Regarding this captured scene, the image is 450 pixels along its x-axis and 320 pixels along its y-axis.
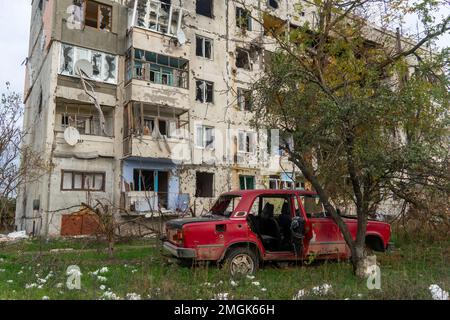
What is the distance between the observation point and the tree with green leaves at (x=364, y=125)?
7.23 metres

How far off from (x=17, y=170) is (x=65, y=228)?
3.43 m

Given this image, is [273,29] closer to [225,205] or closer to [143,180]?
[225,205]

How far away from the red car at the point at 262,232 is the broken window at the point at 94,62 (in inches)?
543

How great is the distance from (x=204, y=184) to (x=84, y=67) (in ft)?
30.6

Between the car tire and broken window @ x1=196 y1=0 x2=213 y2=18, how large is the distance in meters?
20.3

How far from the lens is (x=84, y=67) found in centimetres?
1920

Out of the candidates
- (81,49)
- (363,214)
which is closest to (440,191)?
(363,214)

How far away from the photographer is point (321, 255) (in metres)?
8.23

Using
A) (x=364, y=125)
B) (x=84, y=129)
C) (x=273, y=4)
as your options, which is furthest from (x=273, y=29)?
(x=273, y=4)

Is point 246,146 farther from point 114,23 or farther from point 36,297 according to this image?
point 36,297

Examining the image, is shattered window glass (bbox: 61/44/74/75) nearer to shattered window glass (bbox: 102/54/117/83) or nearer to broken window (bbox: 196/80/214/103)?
shattered window glass (bbox: 102/54/117/83)

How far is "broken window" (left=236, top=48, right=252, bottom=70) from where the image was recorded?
25609 mm

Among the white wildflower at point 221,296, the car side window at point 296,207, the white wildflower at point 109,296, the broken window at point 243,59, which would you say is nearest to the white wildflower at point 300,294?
the white wildflower at point 221,296

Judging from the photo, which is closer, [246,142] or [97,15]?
[97,15]
